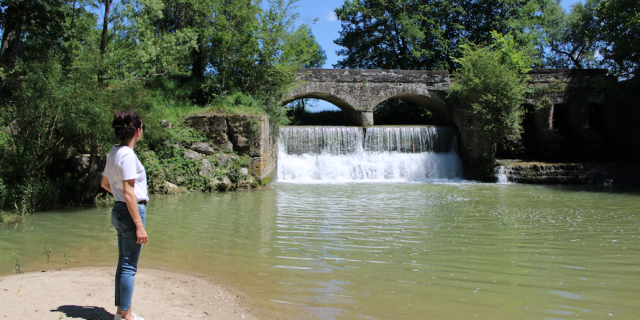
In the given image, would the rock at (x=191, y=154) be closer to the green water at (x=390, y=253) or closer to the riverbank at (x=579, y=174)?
the green water at (x=390, y=253)

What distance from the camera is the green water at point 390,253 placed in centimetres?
359

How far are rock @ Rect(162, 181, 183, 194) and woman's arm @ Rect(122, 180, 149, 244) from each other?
375 inches

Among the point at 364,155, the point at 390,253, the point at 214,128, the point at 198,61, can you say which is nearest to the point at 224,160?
the point at 214,128

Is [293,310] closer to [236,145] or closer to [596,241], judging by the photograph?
[596,241]

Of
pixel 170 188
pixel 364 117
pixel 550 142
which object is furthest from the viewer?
pixel 364 117

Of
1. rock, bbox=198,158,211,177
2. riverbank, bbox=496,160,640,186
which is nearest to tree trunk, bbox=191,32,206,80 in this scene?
rock, bbox=198,158,211,177

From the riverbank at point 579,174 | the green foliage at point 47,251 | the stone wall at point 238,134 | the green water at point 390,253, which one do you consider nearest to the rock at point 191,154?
the stone wall at point 238,134

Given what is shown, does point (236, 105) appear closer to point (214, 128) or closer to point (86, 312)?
A: point (214, 128)

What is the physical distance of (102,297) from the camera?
3.45 meters

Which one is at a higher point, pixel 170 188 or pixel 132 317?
pixel 170 188

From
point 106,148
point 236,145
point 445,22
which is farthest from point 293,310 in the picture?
point 445,22

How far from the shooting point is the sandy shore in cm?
305

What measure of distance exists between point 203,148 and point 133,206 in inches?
435

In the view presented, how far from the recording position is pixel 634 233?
246 inches
